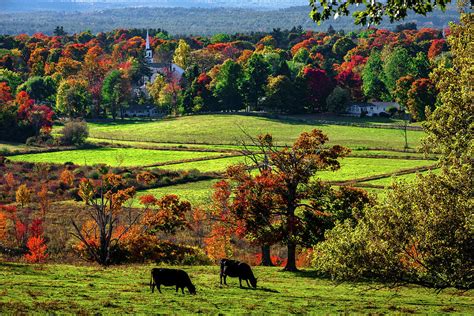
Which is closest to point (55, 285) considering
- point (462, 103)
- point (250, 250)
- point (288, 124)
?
point (462, 103)

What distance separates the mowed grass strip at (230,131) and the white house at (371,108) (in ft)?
50.6

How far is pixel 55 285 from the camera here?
29.3 meters

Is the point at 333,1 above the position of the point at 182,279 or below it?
above

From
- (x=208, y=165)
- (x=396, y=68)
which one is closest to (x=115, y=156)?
(x=208, y=165)

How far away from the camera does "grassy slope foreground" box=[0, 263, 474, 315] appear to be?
25.8 meters

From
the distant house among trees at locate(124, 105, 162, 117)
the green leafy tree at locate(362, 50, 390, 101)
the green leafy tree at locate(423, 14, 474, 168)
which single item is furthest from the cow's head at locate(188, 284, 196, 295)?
the distant house among trees at locate(124, 105, 162, 117)

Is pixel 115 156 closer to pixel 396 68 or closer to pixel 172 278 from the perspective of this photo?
pixel 396 68

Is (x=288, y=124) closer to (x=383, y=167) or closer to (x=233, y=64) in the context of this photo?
A: (x=233, y=64)

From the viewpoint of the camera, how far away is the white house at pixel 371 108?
152 metres

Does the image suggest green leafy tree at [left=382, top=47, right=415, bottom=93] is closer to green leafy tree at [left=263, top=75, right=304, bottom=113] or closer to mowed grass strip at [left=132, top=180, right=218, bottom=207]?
green leafy tree at [left=263, top=75, right=304, bottom=113]

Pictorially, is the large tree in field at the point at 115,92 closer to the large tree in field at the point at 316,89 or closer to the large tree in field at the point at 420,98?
the large tree in field at the point at 316,89

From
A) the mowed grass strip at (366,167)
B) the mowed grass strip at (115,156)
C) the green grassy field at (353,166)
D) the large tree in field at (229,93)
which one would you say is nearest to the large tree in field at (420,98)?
the large tree in field at (229,93)

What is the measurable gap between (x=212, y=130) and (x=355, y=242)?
104 m

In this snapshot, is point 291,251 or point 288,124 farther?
point 288,124
